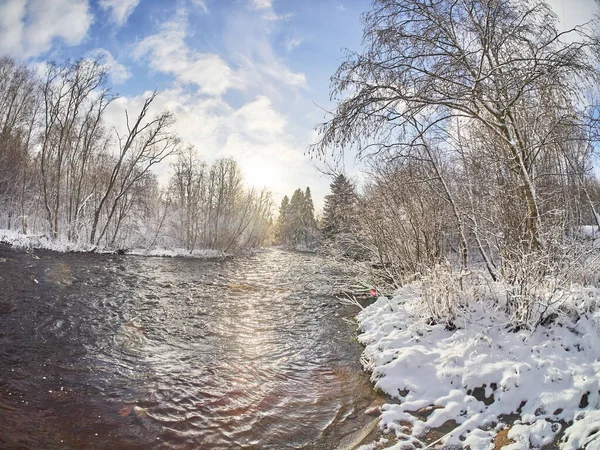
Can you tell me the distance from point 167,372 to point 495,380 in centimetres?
447

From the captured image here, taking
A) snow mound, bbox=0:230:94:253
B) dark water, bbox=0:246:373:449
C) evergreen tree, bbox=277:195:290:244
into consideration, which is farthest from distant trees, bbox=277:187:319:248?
dark water, bbox=0:246:373:449

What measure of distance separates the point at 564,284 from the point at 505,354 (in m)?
1.41

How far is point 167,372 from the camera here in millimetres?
4730

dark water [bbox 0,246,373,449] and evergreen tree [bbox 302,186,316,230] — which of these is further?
evergreen tree [bbox 302,186,316,230]

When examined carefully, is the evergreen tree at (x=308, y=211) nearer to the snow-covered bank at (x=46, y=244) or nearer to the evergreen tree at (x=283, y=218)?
the evergreen tree at (x=283, y=218)

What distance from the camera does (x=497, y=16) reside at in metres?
4.63

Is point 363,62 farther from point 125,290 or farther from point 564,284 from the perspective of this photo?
point 125,290

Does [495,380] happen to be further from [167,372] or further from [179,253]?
[179,253]

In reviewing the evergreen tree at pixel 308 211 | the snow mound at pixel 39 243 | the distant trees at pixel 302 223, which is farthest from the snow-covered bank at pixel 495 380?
the evergreen tree at pixel 308 211

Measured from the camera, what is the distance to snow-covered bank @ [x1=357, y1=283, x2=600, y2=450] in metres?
2.94

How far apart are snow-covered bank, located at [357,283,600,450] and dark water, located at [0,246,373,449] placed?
0.60m

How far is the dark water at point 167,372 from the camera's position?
3.38 metres

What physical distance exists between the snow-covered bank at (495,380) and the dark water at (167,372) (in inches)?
23.8

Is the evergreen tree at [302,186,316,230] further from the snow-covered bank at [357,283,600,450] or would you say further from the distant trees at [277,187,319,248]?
the snow-covered bank at [357,283,600,450]
